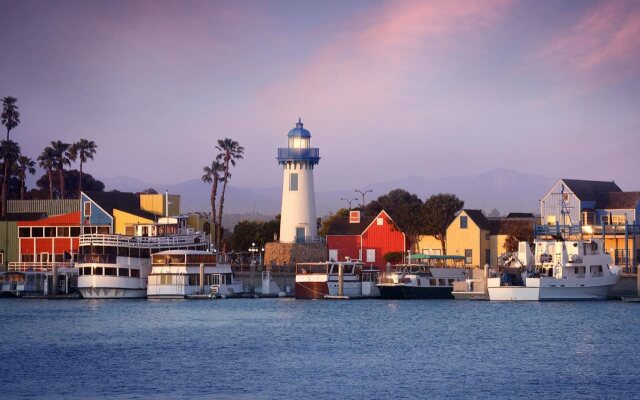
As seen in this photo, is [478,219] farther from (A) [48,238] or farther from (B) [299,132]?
(A) [48,238]

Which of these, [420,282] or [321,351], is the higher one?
[420,282]

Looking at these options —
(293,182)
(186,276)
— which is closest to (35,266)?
(186,276)

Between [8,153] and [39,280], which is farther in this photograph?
[8,153]

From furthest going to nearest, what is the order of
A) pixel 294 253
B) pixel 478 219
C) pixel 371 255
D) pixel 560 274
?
1. pixel 371 255
2. pixel 478 219
3. pixel 294 253
4. pixel 560 274

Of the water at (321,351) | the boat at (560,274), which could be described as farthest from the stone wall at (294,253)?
the boat at (560,274)

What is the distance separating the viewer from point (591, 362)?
2159 inches

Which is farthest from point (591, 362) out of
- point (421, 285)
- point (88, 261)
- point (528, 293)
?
point (88, 261)

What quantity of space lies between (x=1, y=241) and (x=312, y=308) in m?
37.2

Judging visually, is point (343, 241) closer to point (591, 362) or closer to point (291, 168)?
point (291, 168)

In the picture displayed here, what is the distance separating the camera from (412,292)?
9394cm

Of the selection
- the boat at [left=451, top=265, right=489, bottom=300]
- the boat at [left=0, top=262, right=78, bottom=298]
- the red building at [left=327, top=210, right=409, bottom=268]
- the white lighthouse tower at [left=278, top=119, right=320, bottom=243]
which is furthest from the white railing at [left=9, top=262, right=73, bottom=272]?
the boat at [left=451, top=265, right=489, bottom=300]

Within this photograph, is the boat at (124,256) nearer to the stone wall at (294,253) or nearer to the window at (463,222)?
the stone wall at (294,253)

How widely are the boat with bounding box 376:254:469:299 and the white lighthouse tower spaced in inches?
554

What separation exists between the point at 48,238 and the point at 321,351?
53006 millimetres
